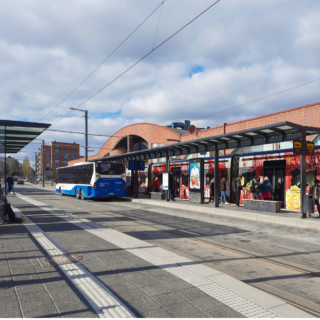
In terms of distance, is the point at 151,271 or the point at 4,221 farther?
the point at 4,221

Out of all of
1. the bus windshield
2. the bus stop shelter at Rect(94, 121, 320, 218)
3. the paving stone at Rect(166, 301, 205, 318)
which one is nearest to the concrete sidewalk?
the bus stop shelter at Rect(94, 121, 320, 218)

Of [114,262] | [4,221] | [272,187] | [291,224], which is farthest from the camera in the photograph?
[272,187]

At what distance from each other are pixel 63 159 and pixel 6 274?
372ft

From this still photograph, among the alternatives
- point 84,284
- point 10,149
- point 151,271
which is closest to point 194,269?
point 151,271

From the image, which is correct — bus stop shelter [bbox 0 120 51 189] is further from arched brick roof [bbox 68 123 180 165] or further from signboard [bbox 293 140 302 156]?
arched brick roof [bbox 68 123 180 165]

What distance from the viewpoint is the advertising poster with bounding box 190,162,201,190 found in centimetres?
1806

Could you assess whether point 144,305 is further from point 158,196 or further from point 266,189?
point 158,196

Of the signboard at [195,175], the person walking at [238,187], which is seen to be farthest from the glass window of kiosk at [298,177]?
the signboard at [195,175]

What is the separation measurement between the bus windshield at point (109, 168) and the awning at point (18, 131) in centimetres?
790

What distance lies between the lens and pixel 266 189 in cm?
1597

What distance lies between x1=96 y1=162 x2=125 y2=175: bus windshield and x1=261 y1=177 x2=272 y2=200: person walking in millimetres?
10519

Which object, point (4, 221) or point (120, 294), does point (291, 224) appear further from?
point (4, 221)

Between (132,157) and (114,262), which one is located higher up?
(132,157)

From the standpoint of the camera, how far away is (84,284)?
465 cm
